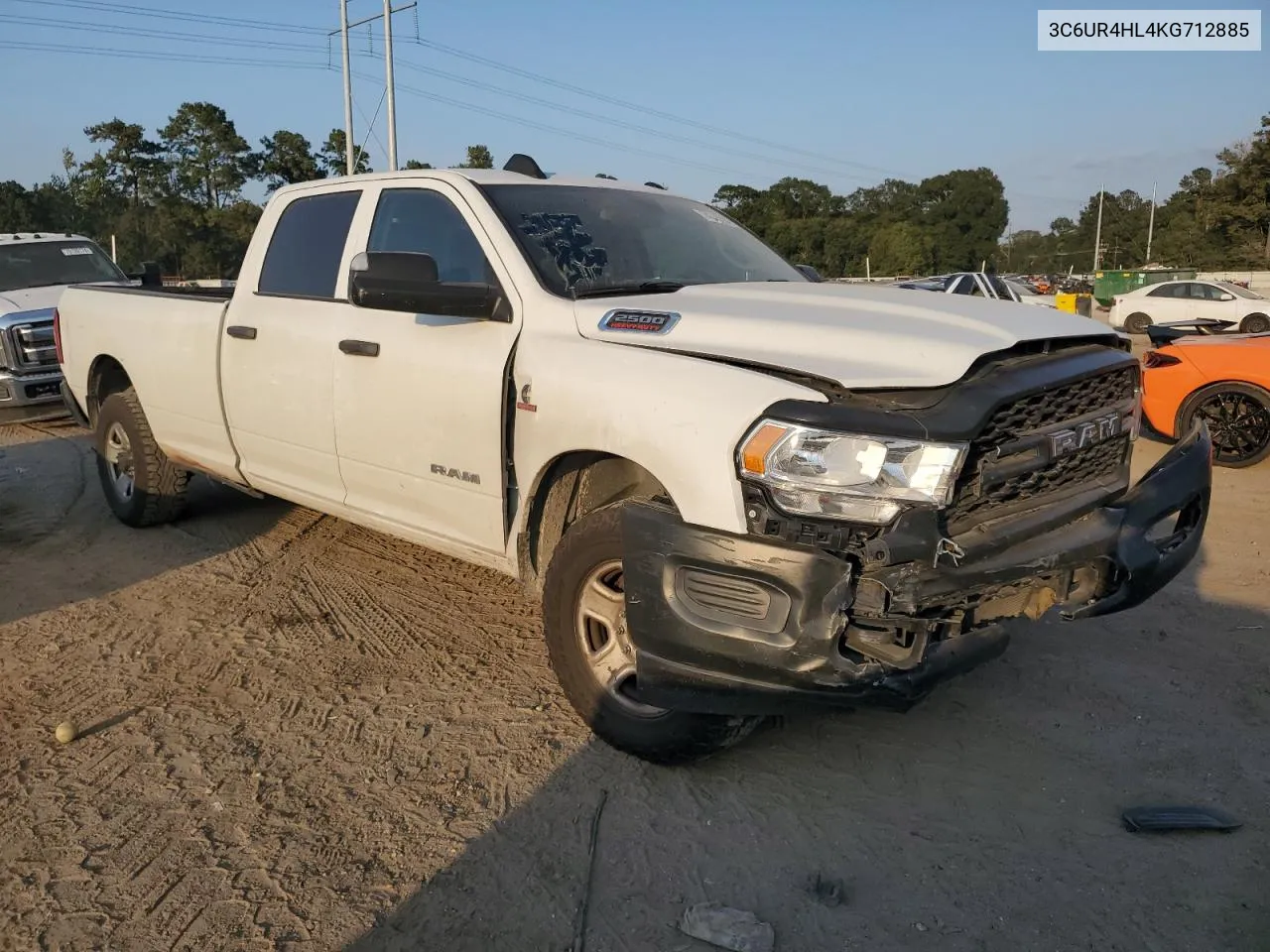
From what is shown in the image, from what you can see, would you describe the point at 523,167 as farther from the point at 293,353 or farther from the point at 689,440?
the point at 689,440

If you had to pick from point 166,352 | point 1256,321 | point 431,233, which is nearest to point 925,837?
point 431,233

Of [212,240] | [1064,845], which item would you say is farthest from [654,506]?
[212,240]

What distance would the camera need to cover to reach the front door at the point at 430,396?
3574 mm

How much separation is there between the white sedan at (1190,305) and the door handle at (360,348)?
25201 millimetres

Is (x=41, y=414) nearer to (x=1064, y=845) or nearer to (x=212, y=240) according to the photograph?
(x=1064, y=845)

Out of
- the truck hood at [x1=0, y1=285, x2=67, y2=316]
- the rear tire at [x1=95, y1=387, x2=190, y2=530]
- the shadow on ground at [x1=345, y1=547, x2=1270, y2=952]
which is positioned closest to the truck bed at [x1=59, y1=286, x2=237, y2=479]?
the rear tire at [x1=95, y1=387, x2=190, y2=530]

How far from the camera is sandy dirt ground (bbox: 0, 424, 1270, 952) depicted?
8.41ft

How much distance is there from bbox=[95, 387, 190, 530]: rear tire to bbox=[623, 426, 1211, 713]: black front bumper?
410 cm

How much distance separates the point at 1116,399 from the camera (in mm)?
3297

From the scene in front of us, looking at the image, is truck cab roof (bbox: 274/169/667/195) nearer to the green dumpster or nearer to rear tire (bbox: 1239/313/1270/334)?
rear tire (bbox: 1239/313/1270/334)

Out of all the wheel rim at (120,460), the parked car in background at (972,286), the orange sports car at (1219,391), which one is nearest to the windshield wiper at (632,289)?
the wheel rim at (120,460)

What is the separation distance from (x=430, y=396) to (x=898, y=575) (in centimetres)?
197

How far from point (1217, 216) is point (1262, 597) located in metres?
62.8

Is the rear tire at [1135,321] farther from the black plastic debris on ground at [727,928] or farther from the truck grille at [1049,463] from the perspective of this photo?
the black plastic debris on ground at [727,928]
